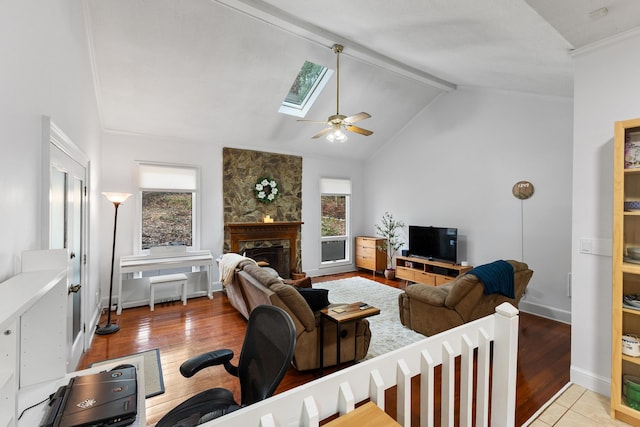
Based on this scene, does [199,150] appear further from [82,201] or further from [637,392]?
[637,392]

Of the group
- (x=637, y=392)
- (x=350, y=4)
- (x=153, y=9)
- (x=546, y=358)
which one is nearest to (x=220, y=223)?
(x=153, y=9)

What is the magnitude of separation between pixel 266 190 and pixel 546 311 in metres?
4.99

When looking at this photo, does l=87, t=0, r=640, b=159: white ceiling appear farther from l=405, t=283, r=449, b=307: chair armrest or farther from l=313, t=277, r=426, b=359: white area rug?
l=313, t=277, r=426, b=359: white area rug

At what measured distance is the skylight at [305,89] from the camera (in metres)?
4.70

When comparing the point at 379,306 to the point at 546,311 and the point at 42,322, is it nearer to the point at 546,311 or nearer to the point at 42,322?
the point at 546,311

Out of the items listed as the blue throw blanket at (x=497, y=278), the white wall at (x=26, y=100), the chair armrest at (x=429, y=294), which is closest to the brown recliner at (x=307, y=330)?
the chair armrest at (x=429, y=294)

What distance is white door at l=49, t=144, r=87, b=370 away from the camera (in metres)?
2.06

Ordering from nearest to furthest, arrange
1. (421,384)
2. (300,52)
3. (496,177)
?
(421,384)
(300,52)
(496,177)

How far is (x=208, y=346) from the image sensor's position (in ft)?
10.8

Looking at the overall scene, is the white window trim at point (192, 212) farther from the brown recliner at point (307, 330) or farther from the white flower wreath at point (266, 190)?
the brown recliner at point (307, 330)

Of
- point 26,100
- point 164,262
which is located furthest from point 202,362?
point 164,262

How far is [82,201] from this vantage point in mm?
2996

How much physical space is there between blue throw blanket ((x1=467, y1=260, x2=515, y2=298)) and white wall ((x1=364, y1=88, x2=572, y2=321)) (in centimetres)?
149

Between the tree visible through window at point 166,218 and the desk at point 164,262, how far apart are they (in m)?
0.34
